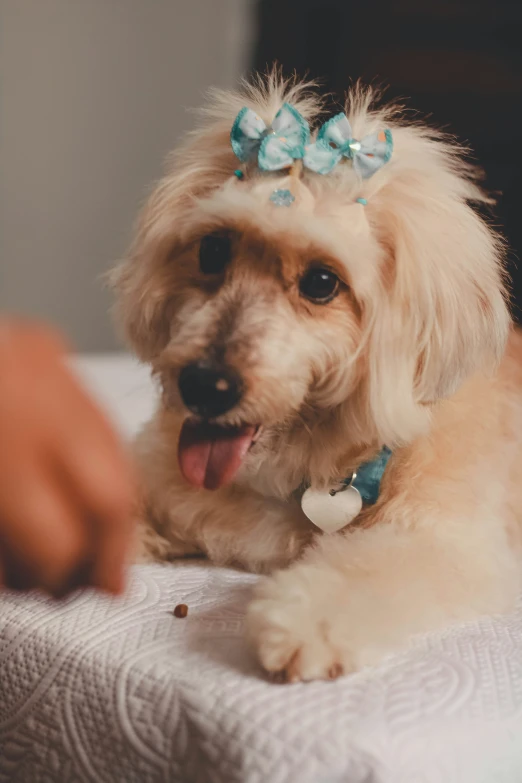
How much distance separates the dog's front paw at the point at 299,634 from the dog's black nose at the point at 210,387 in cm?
21

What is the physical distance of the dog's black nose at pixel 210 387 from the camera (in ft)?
2.91

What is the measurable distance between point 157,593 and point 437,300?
49cm

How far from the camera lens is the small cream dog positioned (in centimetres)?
91

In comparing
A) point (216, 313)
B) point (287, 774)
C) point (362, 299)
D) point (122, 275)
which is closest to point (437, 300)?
point (362, 299)

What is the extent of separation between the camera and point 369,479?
1.05 m

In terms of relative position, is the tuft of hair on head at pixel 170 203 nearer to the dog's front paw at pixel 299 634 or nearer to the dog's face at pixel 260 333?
the dog's face at pixel 260 333

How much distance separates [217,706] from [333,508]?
380 millimetres

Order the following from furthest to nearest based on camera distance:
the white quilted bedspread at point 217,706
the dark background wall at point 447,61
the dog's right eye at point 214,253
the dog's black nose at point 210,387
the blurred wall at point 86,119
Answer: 1. the blurred wall at point 86,119
2. the dark background wall at point 447,61
3. the dog's right eye at point 214,253
4. the dog's black nose at point 210,387
5. the white quilted bedspread at point 217,706

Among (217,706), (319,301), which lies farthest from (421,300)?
(217,706)

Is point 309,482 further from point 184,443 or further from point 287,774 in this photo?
point 287,774

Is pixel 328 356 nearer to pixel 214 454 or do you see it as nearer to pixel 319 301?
pixel 319 301

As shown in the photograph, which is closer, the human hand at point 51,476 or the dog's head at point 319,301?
the human hand at point 51,476

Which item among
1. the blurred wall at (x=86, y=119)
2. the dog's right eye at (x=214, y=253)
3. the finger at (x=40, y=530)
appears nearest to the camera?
the finger at (x=40, y=530)

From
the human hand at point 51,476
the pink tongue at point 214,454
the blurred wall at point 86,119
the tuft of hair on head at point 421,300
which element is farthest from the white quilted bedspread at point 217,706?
the blurred wall at point 86,119
